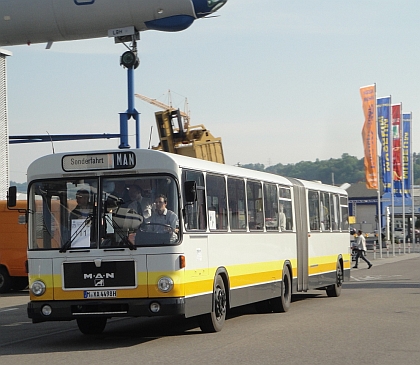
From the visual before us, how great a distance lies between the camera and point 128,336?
545 inches

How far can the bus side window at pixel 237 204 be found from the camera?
49.7 ft

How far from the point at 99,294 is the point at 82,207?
1.25 metres

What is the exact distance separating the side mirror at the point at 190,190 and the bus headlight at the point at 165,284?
1149mm

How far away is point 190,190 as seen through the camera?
12.5 metres

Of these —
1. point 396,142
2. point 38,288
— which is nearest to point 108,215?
point 38,288

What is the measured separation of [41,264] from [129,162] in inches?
74.2

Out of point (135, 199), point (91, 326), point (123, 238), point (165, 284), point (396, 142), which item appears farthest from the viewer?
point (396, 142)

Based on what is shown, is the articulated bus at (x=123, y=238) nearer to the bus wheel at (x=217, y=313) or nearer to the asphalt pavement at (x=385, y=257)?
the bus wheel at (x=217, y=313)

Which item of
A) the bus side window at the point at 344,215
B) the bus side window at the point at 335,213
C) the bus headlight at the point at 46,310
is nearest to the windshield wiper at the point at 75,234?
the bus headlight at the point at 46,310

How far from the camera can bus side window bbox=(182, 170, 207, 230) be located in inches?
507

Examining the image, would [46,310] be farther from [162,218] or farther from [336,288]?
[336,288]

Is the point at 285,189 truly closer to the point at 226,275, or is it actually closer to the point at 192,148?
the point at 226,275

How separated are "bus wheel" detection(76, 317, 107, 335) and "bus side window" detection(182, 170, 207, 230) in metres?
2.36

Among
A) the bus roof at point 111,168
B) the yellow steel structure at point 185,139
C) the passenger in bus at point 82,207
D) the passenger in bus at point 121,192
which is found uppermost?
the yellow steel structure at point 185,139
